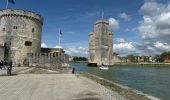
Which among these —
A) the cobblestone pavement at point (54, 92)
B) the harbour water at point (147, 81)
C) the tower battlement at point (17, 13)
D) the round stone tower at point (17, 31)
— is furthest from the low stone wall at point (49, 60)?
the cobblestone pavement at point (54, 92)

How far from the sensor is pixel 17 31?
4919 cm

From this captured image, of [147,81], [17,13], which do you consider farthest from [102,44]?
[147,81]

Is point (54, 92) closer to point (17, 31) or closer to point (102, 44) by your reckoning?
point (17, 31)

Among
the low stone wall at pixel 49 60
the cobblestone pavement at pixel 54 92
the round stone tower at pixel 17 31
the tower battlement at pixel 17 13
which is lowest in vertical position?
the cobblestone pavement at pixel 54 92

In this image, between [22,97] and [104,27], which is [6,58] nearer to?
[22,97]

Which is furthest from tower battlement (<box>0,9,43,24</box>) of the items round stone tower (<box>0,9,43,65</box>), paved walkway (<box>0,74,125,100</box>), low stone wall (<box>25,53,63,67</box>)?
paved walkway (<box>0,74,125,100</box>)

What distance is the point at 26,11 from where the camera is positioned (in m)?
49.9

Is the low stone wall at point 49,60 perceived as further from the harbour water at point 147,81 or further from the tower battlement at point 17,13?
the harbour water at point 147,81

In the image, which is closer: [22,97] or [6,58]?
[22,97]

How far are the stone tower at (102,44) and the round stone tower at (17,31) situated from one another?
78.7m

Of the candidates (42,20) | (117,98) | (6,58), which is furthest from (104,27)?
(117,98)

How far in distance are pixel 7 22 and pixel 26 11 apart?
458cm

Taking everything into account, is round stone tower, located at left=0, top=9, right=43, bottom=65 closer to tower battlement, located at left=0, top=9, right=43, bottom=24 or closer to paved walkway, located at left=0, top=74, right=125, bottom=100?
tower battlement, located at left=0, top=9, right=43, bottom=24

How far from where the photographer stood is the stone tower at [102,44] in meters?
128
